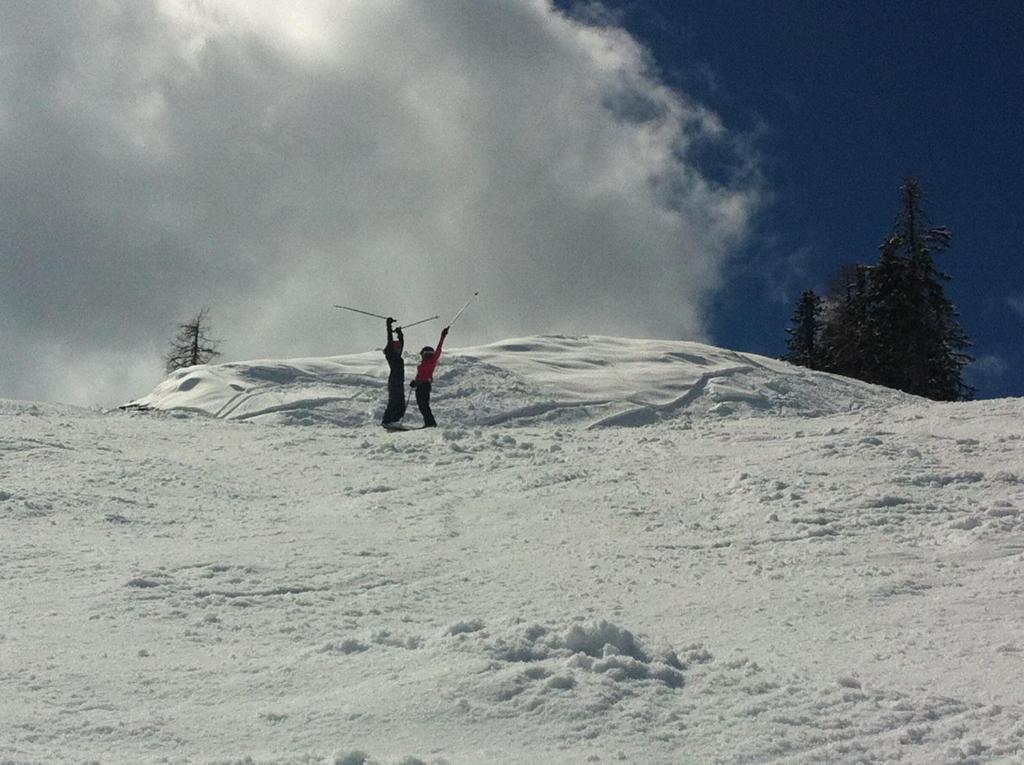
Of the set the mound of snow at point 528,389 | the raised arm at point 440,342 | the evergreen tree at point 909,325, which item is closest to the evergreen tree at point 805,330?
the evergreen tree at point 909,325

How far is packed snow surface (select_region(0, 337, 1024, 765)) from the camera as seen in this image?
5.26 m


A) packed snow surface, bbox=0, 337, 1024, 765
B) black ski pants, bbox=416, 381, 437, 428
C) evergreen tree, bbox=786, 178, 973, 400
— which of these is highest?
evergreen tree, bbox=786, 178, 973, 400

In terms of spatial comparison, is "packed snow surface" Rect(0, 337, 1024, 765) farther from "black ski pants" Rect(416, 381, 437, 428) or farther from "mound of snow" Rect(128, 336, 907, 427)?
"mound of snow" Rect(128, 336, 907, 427)

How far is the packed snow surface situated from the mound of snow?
432 centimetres

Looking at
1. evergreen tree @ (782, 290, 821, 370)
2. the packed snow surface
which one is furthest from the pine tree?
the packed snow surface

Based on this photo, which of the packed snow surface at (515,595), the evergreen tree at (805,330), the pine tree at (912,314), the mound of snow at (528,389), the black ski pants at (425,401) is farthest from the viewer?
the evergreen tree at (805,330)

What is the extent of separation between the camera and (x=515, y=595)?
7.88 m

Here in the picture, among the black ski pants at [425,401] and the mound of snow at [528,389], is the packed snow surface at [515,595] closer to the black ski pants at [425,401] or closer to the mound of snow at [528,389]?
the black ski pants at [425,401]

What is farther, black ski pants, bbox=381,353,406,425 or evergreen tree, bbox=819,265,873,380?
evergreen tree, bbox=819,265,873,380

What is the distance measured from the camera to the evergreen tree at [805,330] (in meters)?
56.5

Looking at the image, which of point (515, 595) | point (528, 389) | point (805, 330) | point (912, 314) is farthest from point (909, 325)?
point (515, 595)

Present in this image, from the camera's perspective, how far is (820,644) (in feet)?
22.0

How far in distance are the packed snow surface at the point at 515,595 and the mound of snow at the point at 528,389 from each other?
4323mm

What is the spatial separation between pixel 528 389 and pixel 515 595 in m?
14.7
